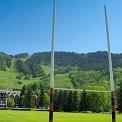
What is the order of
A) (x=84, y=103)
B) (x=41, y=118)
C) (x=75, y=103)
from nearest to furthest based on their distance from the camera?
(x=41, y=118) → (x=84, y=103) → (x=75, y=103)

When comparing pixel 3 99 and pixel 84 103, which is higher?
pixel 3 99

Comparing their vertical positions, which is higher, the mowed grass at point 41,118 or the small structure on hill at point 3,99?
the small structure on hill at point 3,99

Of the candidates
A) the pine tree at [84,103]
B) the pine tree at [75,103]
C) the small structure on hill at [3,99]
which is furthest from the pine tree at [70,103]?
the small structure on hill at [3,99]

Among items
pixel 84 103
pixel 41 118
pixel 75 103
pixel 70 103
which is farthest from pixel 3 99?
pixel 41 118

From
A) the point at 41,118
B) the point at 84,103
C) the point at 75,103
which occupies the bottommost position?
the point at 41,118

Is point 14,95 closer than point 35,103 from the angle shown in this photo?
No

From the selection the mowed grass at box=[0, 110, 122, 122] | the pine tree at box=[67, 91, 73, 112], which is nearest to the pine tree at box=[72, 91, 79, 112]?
the pine tree at box=[67, 91, 73, 112]

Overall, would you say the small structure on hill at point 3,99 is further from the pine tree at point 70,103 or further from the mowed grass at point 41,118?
the mowed grass at point 41,118

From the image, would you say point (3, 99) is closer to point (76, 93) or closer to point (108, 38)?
point (76, 93)

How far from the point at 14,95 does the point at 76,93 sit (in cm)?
6422

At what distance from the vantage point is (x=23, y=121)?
32.0 meters

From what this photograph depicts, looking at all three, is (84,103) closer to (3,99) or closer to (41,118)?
(41,118)

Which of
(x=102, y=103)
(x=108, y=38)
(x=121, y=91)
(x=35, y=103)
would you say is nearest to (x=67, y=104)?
(x=102, y=103)

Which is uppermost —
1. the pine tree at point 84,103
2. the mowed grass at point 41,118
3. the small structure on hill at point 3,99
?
the small structure on hill at point 3,99
